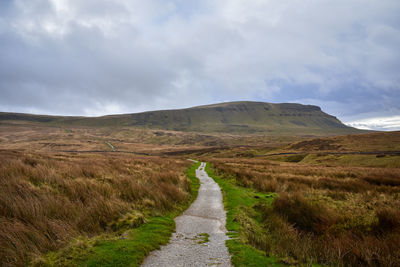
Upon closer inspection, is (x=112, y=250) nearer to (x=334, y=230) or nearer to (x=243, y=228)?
(x=243, y=228)

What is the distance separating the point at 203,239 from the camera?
23.0ft

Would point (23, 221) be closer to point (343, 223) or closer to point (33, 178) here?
point (33, 178)

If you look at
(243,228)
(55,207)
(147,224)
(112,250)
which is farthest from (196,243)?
(55,207)

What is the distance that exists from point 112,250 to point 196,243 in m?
2.46

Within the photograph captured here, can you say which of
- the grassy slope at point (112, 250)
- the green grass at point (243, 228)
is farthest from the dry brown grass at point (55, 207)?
the green grass at point (243, 228)

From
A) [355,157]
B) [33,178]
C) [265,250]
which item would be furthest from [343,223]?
[355,157]

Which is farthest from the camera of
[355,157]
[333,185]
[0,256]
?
[355,157]

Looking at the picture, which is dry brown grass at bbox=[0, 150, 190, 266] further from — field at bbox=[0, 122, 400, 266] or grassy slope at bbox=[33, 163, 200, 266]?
grassy slope at bbox=[33, 163, 200, 266]

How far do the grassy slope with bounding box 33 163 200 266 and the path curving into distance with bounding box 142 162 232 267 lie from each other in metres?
0.27

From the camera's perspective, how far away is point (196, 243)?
6629mm

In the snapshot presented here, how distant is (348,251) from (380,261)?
2.40 feet

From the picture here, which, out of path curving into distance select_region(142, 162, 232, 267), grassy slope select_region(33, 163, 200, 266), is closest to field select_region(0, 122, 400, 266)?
grassy slope select_region(33, 163, 200, 266)

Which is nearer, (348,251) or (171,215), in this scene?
(348,251)

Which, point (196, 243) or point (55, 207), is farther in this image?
point (55, 207)
